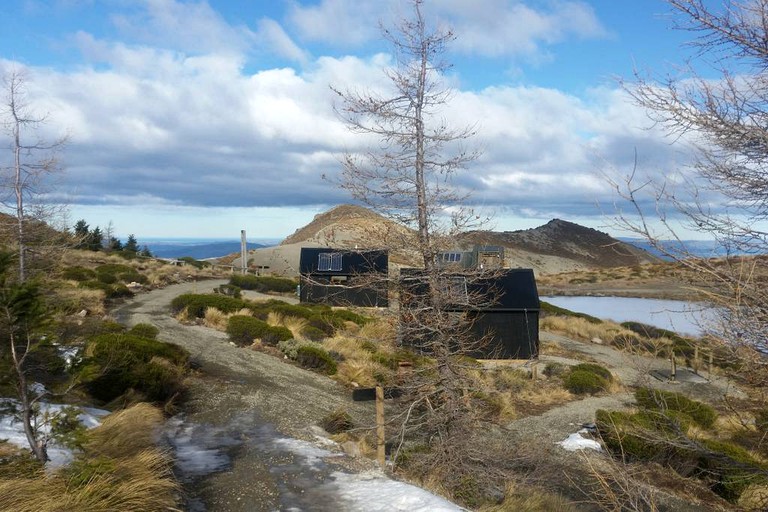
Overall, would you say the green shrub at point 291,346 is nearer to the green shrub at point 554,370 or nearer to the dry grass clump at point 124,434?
the dry grass clump at point 124,434

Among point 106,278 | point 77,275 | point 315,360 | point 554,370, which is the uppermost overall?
point 77,275

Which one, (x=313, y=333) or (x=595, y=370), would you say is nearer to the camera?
(x=595, y=370)

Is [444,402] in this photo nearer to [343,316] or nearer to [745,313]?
[745,313]

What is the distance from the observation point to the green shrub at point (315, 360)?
15.5 meters

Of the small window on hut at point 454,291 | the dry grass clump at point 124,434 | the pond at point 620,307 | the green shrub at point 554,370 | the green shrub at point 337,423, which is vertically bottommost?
the pond at point 620,307

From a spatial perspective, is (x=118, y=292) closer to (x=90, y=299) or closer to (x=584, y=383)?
(x=90, y=299)

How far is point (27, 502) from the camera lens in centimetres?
449

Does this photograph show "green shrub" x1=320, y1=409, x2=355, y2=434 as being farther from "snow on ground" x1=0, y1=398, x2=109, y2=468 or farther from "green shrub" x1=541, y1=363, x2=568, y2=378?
"green shrub" x1=541, y1=363, x2=568, y2=378

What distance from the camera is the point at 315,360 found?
51.6 feet

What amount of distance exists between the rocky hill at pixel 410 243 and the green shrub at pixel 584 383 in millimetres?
4080

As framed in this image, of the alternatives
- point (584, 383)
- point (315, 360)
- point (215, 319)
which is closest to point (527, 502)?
point (315, 360)

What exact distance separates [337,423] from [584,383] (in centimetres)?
975

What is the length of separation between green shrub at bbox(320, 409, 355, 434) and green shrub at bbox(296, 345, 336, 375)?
466cm

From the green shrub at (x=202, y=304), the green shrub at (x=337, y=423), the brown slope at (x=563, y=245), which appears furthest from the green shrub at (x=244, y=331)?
the brown slope at (x=563, y=245)
